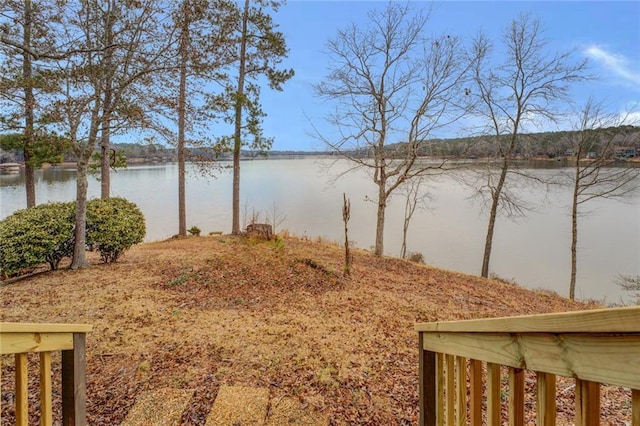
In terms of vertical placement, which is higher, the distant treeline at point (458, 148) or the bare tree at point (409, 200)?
the distant treeline at point (458, 148)

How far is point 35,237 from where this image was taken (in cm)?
521

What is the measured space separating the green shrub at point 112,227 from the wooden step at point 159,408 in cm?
457

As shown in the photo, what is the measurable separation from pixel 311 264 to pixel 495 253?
833cm

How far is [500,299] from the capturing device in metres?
6.02

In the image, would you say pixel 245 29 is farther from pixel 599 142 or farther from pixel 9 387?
pixel 599 142

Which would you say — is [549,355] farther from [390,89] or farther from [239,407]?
[390,89]

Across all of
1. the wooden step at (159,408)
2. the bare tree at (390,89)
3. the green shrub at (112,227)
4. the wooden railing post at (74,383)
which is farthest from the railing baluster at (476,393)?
the bare tree at (390,89)

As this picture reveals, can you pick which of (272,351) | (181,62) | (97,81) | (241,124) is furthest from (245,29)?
(272,351)

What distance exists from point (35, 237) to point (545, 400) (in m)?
6.58

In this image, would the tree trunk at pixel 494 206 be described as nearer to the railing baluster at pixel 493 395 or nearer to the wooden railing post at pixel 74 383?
the railing baluster at pixel 493 395

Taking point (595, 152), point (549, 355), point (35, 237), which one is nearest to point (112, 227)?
point (35, 237)

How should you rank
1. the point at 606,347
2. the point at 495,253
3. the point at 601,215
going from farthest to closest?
the point at 601,215, the point at 495,253, the point at 606,347

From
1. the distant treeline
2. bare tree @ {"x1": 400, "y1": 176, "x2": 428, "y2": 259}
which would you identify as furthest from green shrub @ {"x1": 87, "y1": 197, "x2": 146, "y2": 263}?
bare tree @ {"x1": 400, "y1": 176, "x2": 428, "y2": 259}

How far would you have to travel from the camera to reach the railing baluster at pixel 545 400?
0.83 metres
